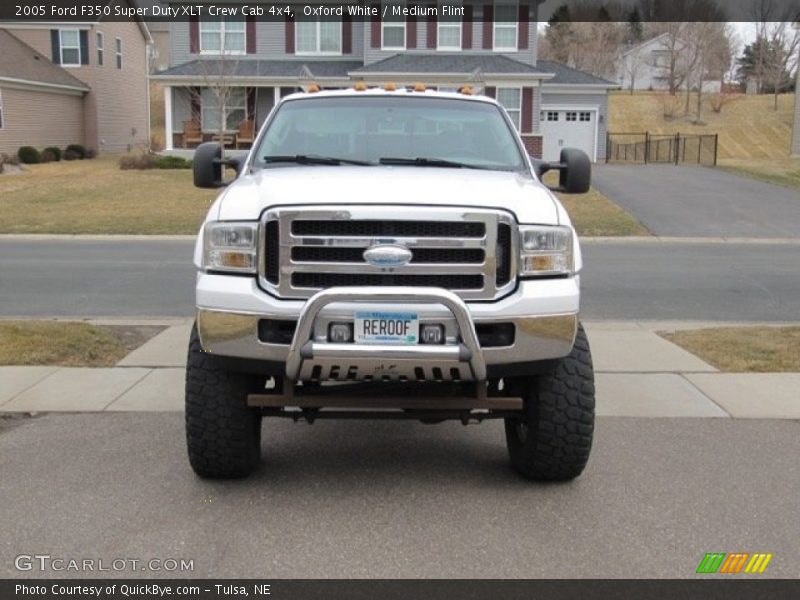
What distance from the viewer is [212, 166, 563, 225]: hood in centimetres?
434

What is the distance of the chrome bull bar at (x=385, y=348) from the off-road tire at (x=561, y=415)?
0.64m

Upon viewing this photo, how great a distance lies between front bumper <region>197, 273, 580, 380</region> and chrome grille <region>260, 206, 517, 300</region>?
12 centimetres

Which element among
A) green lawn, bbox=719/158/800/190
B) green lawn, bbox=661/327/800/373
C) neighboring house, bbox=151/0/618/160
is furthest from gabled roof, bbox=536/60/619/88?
green lawn, bbox=661/327/800/373

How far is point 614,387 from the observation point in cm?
700

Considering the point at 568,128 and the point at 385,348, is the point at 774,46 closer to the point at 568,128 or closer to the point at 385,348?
the point at 568,128

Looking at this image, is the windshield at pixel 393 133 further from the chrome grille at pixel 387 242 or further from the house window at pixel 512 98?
the house window at pixel 512 98

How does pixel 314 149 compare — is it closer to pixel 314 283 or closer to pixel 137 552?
pixel 314 283

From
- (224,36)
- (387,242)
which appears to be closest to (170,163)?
(224,36)

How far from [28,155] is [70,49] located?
8.36 metres

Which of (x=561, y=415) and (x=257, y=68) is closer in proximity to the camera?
(x=561, y=415)

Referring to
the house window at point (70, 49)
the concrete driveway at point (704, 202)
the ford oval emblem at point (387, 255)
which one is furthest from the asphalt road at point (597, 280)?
the house window at point (70, 49)

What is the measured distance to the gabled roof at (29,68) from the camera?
3538 cm

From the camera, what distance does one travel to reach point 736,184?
27.0 meters
